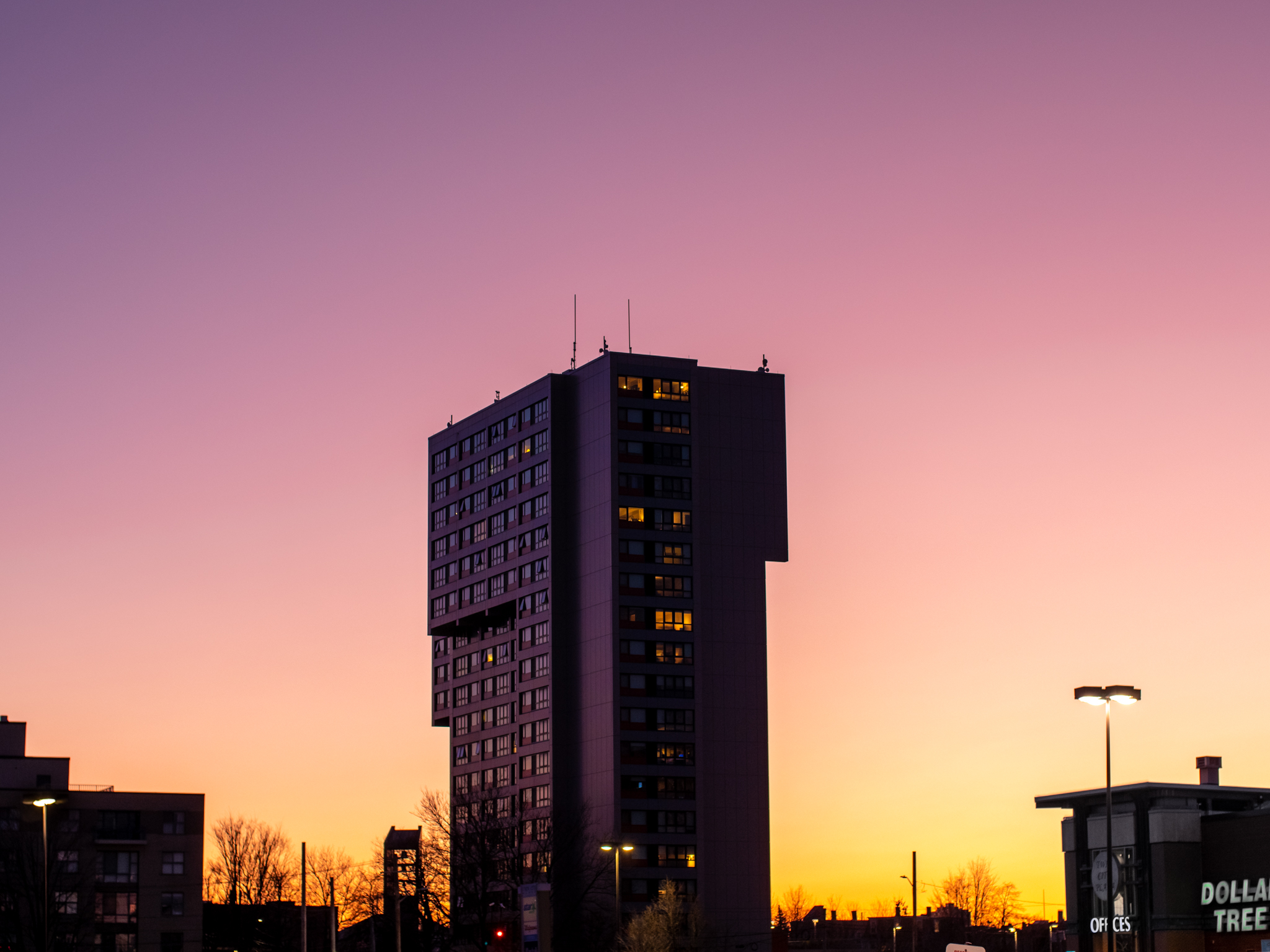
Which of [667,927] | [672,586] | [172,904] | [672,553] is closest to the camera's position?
[667,927]

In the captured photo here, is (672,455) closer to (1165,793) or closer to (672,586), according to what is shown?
(672,586)

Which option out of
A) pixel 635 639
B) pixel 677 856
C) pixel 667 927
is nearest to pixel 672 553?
pixel 635 639

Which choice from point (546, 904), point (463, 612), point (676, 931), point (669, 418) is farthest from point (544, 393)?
point (546, 904)

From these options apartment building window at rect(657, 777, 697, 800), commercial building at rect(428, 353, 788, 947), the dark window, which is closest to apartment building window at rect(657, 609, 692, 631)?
commercial building at rect(428, 353, 788, 947)

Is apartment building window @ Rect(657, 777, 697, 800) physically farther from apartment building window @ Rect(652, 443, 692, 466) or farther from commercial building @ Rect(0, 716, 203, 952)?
commercial building @ Rect(0, 716, 203, 952)

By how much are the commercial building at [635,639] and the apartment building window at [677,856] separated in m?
0.17

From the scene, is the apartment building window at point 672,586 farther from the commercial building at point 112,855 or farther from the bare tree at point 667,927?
the commercial building at point 112,855

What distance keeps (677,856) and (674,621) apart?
21.3m

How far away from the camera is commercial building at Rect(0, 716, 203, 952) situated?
149m

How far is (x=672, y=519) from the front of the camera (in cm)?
16538

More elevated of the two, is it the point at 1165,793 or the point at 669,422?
the point at 669,422

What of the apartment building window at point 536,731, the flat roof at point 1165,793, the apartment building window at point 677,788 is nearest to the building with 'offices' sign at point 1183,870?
the flat roof at point 1165,793

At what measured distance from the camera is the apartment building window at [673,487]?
544ft

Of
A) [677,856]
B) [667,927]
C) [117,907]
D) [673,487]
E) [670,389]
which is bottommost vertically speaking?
[117,907]
